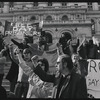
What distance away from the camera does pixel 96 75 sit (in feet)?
21.1

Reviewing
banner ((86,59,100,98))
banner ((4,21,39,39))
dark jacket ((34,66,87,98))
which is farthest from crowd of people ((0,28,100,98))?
banner ((4,21,39,39))

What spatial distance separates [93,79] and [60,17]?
32.8m

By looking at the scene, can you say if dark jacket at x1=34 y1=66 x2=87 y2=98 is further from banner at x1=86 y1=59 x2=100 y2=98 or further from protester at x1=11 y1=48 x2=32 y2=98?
banner at x1=86 y1=59 x2=100 y2=98

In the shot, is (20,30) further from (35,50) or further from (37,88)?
(37,88)

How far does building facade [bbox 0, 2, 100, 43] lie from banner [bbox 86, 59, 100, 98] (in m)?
24.6

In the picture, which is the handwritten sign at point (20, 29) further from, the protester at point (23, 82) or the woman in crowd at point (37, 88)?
the woman in crowd at point (37, 88)

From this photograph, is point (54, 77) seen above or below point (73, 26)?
below

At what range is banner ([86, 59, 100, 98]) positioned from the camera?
597 cm

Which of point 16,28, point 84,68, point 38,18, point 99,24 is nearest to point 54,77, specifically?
point 84,68

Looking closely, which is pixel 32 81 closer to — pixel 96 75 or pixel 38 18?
pixel 96 75

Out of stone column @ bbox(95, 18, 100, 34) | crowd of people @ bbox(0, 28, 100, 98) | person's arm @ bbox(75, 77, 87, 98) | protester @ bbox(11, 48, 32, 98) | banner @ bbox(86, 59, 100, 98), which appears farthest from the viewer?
stone column @ bbox(95, 18, 100, 34)

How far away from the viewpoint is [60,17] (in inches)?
1508

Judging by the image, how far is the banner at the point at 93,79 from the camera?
5968 mm

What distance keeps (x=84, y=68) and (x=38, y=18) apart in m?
32.7
